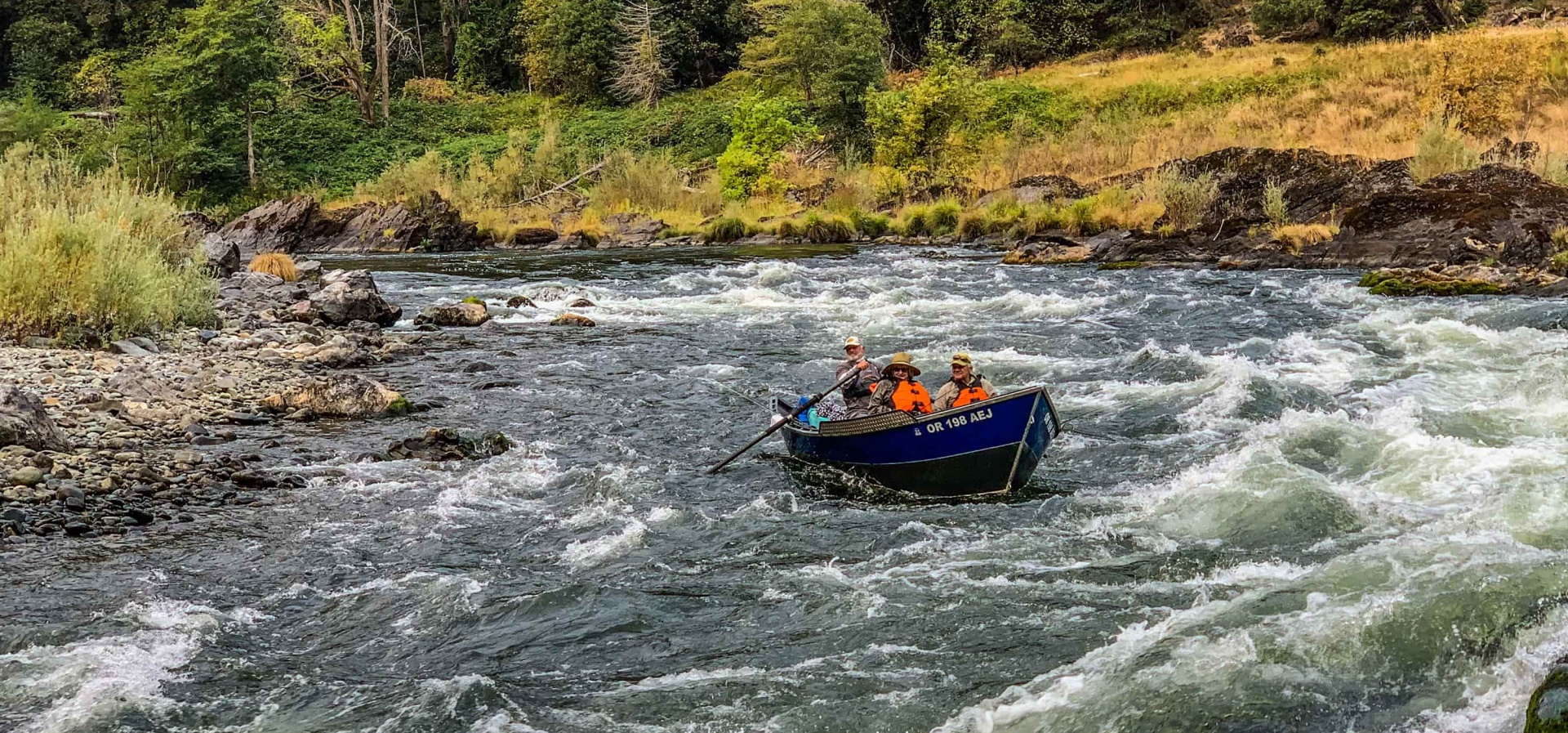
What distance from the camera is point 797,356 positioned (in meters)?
16.5

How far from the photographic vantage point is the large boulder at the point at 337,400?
12.1 meters

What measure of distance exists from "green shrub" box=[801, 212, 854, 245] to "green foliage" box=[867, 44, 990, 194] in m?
3.07

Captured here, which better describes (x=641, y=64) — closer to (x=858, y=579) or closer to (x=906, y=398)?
(x=906, y=398)

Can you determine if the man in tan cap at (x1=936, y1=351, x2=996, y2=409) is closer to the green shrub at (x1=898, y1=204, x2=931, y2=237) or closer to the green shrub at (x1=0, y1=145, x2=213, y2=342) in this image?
the green shrub at (x1=0, y1=145, x2=213, y2=342)

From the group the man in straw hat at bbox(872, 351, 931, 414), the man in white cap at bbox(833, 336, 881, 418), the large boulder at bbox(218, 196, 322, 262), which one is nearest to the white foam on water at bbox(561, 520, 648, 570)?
the man in straw hat at bbox(872, 351, 931, 414)

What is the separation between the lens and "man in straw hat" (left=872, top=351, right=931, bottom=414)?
10375 millimetres

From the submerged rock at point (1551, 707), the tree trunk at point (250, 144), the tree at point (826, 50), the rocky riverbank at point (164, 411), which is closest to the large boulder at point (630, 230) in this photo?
the tree at point (826, 50)

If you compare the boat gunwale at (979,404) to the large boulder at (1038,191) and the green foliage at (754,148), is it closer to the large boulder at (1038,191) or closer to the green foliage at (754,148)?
the large boulder at (1038,191)

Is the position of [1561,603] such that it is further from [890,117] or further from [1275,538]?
[890,117]

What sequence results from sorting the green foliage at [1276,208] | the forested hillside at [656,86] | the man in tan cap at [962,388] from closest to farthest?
the man in tan cap at [962,388]
the green foliage at [1276,208]
the forested hillside at [656,86]

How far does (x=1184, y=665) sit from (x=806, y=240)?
28422mm

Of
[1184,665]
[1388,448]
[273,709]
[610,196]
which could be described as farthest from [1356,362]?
[610,196]

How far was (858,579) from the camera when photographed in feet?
26.1

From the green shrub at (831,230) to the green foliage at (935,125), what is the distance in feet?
10.1
